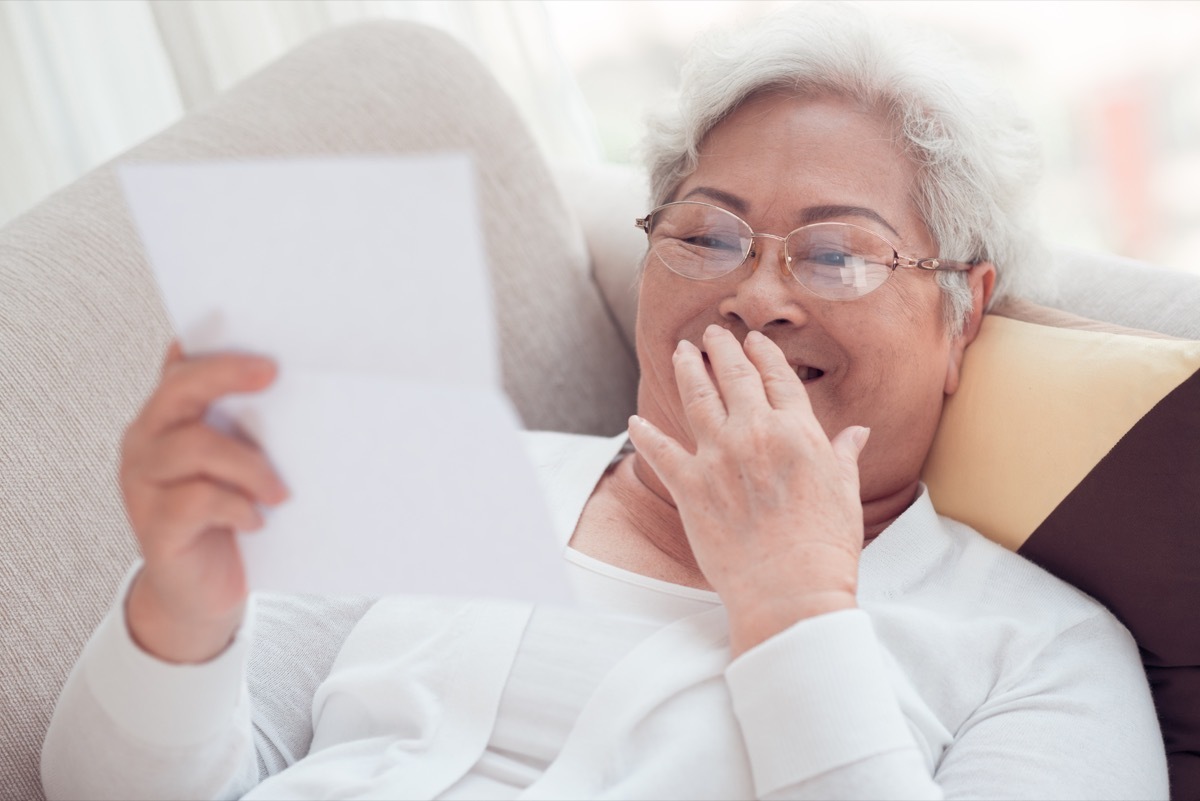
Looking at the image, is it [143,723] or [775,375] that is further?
[775,375]

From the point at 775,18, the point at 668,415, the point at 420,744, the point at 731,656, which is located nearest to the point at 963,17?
the point at 775,18

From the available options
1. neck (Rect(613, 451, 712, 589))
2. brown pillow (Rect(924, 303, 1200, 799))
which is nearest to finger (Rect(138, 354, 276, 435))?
neck (Rect(613, 451, 712, 589))

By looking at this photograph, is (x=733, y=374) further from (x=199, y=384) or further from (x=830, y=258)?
(x=199, y=384)

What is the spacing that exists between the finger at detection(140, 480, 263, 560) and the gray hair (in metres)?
0.88

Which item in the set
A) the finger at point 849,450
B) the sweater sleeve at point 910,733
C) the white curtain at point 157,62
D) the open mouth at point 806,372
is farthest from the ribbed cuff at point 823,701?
the white curtain at point 157,62

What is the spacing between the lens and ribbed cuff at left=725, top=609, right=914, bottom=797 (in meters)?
1.04

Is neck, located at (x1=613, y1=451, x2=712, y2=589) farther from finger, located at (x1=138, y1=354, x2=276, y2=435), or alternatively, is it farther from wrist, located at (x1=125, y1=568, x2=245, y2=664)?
finger, located at (x1=138, y1=354, x2=276, y2=435)

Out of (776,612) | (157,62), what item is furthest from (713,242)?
(157,62)

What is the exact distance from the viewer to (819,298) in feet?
4.55

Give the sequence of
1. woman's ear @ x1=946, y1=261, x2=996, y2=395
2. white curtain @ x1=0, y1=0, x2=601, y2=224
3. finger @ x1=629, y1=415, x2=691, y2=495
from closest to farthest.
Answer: finger @ x1=629, y1=415, x2=691, y2=495, woman's ear @ x1=946, y1=261, x2=996, y2=395, white curtain @ x1=0, y1=0, x2=601, y2=224

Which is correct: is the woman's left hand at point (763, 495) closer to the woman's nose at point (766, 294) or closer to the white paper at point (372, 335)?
the woman's nose at point (766, 294)

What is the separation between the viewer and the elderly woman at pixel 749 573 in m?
1.03

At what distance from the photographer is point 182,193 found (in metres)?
0.81

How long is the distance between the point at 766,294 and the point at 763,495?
13.4 inches
